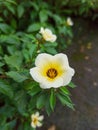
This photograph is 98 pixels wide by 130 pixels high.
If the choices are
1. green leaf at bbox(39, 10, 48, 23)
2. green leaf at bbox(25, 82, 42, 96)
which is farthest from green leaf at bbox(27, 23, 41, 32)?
green leaf at bbox(25, 82, 42, 96)

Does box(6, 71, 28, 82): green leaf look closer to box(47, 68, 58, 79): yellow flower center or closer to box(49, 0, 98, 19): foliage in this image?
box(47, 68, 58, 79): yellow flower center

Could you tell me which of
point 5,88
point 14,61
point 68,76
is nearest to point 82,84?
point 14,61

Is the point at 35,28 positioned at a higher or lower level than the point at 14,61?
lower

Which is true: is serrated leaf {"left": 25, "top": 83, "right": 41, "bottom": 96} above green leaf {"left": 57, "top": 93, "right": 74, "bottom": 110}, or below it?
above

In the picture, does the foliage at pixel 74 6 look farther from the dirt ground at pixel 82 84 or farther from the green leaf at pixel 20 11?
the green leaf at pixel 20 11

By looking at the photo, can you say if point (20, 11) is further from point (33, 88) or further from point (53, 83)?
point (53, 83)

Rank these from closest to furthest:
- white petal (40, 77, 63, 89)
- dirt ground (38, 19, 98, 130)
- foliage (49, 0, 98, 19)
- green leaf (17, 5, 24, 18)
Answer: white petal (40, 77, 63, 89)
dirt ground (38, 19, 98, 130)
green leaf (17, 5, 24, 18)
foliage (49, 0, 98, 19)

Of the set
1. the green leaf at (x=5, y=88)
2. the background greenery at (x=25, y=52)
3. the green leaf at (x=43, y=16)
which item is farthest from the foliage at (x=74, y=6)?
the green leaf at (x=5, y=88)
